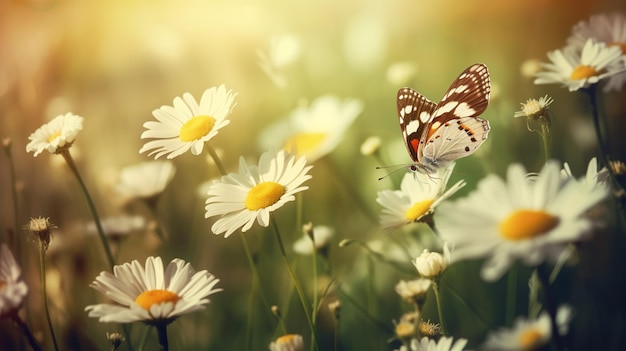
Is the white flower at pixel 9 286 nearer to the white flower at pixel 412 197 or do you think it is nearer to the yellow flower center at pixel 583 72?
the white flower at pixel 412 197

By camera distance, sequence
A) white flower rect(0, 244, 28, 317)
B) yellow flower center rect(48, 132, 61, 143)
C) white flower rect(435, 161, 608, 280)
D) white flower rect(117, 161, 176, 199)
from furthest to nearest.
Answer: white flower rect(117, 161, 176, 199), yellow flower center rect(48, 132, 61, 143), white flower rect(0, 244, 28, 317), white flower rect(435, 161, 608, 280)

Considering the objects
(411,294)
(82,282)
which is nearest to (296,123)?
(82,282)

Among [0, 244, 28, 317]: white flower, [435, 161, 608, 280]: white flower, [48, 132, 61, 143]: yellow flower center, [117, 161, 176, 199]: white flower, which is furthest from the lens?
[117, 161, 176, 199]: white flower

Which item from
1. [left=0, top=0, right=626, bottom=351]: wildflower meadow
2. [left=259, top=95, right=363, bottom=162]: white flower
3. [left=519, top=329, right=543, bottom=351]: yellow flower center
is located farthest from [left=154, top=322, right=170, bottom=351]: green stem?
[left=259, top=95, right=363, bottom=162]: white flower

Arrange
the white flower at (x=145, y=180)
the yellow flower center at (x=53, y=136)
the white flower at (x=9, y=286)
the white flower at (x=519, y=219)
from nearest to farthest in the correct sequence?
the white flower at (x=519, y=219), the white flower at (x=9, y=286), the yellow flower center at (x=53, y=136), the white flower at (x=145, y=180)

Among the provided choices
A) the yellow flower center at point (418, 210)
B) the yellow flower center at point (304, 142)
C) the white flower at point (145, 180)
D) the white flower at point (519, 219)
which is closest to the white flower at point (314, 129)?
the yellow flower center at point (304, 142)

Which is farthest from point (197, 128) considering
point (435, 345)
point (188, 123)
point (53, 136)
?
point (435, 345)

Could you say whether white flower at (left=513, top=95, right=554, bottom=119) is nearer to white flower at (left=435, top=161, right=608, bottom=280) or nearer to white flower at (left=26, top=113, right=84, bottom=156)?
white flower at (left=435, top=161, right=608, bottom=280)
